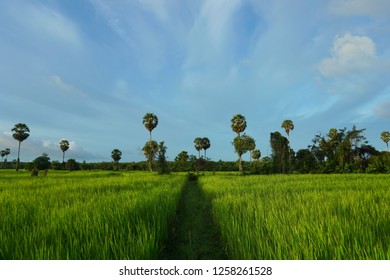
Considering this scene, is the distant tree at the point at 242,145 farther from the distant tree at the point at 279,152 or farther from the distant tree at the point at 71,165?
the distant tree at the point at 71,165

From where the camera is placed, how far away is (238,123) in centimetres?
5119

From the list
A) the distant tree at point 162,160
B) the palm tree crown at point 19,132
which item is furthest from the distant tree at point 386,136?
the palm tree crown at point 19,132

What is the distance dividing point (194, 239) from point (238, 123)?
46.9 meters

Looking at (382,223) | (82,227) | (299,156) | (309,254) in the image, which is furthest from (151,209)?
(299,156)

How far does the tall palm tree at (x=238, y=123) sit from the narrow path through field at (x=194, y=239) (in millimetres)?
43728

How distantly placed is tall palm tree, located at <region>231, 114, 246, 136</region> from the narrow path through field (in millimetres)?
43728

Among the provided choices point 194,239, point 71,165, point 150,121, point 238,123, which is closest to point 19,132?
point 71,165

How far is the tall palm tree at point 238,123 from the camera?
51.0 meters

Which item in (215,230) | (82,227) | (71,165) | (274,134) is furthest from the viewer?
(71,165)

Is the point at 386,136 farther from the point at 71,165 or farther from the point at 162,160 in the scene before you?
the point at 71,165

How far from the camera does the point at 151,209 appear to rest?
562cm

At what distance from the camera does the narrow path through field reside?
14.2 feet
